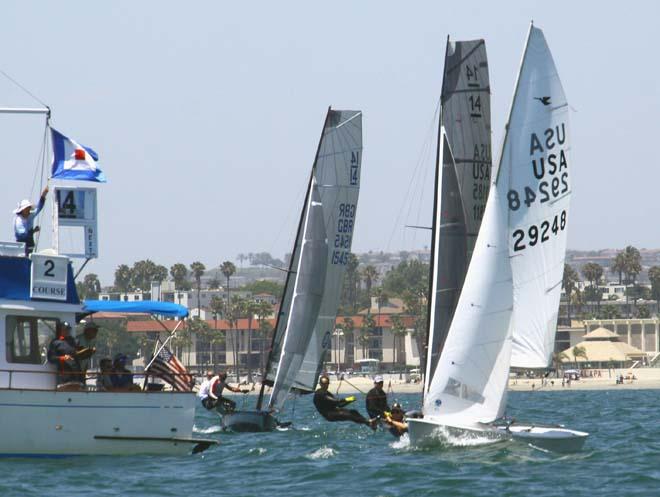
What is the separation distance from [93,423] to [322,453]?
5944 millimetres

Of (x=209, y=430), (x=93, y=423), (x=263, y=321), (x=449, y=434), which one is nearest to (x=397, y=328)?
(x=263, y=321)

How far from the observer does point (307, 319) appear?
40062 millimetres

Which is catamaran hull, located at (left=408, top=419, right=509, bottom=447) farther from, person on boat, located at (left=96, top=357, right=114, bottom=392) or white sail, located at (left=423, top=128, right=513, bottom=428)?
person on boat, located at (left=96, top=357, right=114, bottom=392)

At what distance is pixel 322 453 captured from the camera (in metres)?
30.5

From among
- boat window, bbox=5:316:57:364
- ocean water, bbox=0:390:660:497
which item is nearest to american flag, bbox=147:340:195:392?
ocean water, bbox=0:390:660:497

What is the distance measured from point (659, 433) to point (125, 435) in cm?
1665

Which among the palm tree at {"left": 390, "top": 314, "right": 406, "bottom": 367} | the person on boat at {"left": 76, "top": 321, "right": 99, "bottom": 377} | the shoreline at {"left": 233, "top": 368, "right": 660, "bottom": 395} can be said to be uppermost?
the palm tree at {"left": 390, "top": 314, "right": 406, "bottom": 367}

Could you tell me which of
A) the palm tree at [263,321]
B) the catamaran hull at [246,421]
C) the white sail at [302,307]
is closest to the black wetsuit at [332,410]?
the catamaran hull at [246,421]

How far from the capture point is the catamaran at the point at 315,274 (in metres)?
39.7

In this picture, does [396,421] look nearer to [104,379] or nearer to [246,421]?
[246,421]

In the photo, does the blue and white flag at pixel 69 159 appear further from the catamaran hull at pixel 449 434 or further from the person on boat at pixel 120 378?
the catamaran hull at pixel 449 434

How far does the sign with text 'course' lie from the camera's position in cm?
2656

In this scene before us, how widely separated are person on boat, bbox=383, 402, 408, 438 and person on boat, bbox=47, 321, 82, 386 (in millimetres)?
7863

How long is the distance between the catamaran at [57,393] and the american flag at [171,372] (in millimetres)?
639
